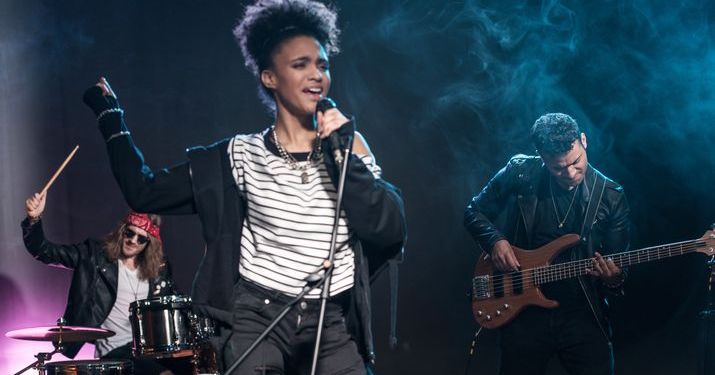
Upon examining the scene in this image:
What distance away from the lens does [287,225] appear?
2.71 meters

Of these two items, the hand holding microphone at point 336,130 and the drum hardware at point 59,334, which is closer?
the hand holding microphone at point 336,130

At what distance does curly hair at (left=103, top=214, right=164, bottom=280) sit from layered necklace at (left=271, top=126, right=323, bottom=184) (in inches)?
145

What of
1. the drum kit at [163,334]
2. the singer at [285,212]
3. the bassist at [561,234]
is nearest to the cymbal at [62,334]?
the drum kit at [163,334]

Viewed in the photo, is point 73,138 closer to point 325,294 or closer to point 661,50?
point 661,50

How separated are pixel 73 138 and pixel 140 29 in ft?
3.45

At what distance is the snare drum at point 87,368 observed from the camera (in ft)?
16.6

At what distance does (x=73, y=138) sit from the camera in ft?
22.5

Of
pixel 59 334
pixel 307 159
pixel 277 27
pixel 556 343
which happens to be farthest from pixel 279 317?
pixel 59 334

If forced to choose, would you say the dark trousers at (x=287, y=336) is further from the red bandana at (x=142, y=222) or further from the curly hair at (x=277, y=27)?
the red bandana at (x=142, y=222)

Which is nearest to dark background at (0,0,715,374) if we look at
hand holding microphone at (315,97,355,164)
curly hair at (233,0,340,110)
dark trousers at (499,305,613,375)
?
dark trousers at (499,305,613,375)

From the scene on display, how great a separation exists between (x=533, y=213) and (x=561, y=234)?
0.21 m

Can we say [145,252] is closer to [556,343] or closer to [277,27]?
[556,343]

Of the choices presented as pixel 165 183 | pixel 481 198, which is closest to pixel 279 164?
pixel 165 183

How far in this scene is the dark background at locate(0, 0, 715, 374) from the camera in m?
5.70
